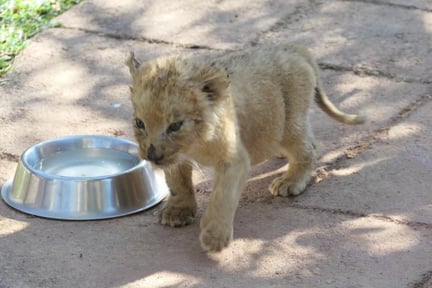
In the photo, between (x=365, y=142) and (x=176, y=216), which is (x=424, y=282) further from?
(x=365, y=142)

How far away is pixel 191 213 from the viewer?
19.0ft

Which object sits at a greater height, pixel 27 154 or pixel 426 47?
pixel 27 154

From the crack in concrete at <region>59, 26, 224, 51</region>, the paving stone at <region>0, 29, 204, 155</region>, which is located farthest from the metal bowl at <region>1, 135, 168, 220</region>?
the crack in concrete at <region>59, 26, 224, 51</region>

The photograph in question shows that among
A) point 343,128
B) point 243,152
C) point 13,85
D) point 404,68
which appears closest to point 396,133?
point 343,128

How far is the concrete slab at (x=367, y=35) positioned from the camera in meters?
7.69

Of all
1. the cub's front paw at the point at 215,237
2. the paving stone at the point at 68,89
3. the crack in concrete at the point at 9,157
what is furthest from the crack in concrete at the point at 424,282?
the crack in concrete at the point at 9,157

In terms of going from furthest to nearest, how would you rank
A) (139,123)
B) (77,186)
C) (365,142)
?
(365,142) < (77,186) < (139,123)

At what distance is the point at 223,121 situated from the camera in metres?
5.27

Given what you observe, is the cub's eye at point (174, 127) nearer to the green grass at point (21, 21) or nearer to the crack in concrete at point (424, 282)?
the crack in concrete at point (424, 282)

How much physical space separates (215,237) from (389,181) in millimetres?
1338

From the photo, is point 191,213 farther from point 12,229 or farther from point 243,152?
point 12,229

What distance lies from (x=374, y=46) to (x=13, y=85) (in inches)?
108

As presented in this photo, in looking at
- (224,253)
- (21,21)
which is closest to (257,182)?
(224,253)

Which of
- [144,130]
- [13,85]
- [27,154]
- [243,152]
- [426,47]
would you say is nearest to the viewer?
[144,130]
